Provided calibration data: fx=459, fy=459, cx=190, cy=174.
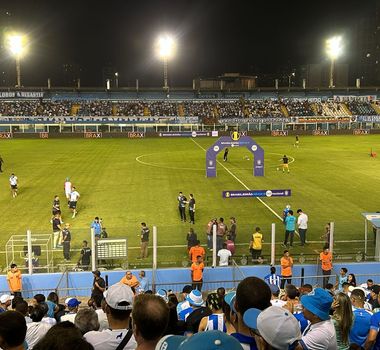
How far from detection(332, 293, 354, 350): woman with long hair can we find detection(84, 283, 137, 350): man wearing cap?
114 inches

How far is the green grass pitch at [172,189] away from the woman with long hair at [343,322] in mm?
11901

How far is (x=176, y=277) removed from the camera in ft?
54.0

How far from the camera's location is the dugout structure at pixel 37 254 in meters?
16.5

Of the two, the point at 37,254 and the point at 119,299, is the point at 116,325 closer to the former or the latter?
the point at 119,299

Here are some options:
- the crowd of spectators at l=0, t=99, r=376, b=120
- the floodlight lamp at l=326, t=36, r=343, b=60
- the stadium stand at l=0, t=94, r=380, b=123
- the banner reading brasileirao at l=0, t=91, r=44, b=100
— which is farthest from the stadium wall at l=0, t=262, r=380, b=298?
the banner reading brasileirao at l=0, t=91, r=44, b=100

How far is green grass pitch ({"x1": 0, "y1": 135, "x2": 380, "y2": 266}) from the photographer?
2130 cm

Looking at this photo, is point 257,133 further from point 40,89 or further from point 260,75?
point 260,75

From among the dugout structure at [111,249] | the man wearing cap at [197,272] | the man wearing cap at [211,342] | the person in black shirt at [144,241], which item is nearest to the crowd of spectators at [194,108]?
the person in black shirt at [144,241]

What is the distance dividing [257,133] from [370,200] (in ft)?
165

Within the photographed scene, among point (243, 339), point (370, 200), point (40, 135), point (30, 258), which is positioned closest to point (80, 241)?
point (30, 258)

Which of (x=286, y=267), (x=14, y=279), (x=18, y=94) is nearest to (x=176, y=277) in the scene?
(x=286, y=267)

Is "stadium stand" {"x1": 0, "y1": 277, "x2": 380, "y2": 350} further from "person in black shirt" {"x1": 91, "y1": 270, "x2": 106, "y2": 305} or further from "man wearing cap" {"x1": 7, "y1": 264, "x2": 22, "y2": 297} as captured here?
"man wearing cap" {"x1": 7, "y1": 264, "x2": 22, "y2": 297}

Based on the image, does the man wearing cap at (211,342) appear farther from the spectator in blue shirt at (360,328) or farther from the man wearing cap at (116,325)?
the spectator in blue shirt at (360,328)

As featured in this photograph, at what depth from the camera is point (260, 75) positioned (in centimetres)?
16762
